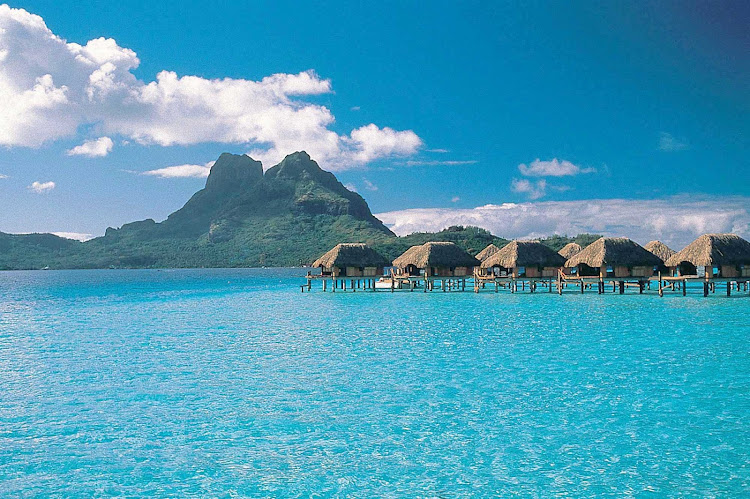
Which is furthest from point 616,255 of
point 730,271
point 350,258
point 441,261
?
point 350,258

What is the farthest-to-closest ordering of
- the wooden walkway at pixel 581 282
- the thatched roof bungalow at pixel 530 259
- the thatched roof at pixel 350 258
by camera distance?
1. the thatched roof at pixel 350 258
2. the thatched roof bungalow at pixel 530 259
3. the wooden walkway at pixel 581 282

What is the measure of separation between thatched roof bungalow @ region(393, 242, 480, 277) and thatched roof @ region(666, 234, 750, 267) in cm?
1689

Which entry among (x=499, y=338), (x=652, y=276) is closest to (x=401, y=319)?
(x=499, y=338)

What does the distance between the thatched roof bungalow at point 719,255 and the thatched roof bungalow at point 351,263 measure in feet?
83.0

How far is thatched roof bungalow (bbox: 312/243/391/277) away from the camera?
2039 inches

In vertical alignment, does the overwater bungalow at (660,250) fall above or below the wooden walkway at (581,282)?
above

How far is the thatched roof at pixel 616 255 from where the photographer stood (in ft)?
143

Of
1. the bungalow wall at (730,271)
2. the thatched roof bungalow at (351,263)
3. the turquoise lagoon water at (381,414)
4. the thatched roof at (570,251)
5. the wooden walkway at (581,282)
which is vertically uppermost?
the thatched roof at (570,251)

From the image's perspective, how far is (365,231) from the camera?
18850 centimetres

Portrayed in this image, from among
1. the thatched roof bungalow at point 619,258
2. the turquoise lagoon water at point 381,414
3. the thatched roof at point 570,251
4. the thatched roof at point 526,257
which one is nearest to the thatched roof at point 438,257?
the thatched roof at point 526,257

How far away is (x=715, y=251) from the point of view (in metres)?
40.1

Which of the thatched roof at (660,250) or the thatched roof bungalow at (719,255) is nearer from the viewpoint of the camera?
the thatched roof bungalow at (719,255)

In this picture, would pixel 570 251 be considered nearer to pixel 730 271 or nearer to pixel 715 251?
pixel 730 271

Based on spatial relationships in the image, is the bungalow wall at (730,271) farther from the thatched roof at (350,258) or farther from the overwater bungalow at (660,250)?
the thatched roof at (350,258)
